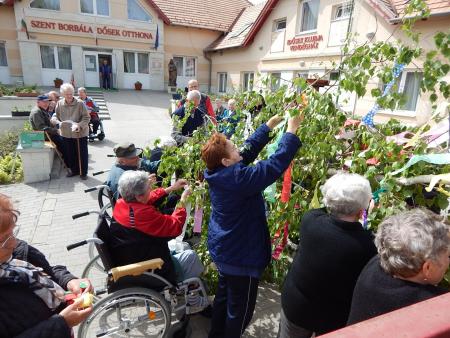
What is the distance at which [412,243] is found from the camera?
4.22 ft

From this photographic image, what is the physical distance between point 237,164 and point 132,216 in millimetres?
935

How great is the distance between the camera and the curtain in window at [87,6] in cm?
1842

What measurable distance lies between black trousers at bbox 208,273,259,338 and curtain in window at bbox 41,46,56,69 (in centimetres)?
2069


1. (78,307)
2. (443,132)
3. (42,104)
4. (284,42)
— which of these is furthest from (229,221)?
(284,42)

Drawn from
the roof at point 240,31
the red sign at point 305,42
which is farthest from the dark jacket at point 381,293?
the roof at point 240,31

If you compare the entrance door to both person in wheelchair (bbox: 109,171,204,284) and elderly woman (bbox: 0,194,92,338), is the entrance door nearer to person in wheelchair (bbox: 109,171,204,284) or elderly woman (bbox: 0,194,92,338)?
person in wheelchair (bbox: 109,171,204,284)

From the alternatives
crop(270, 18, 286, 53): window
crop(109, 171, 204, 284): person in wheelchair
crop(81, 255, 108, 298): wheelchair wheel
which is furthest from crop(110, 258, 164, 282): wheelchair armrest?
crop(270, 18, 286, 53): window

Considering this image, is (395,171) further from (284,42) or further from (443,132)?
(284,42)

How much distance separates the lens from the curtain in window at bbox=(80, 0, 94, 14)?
1842cm

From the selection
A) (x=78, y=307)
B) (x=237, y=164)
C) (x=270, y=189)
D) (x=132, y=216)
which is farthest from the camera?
(x=270, y=189)

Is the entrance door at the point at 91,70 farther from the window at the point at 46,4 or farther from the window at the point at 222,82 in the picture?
the window at the point at 222,82

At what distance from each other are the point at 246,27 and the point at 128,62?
7889 mm

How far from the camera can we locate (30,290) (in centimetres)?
143

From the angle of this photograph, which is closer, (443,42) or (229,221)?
(443,42)
